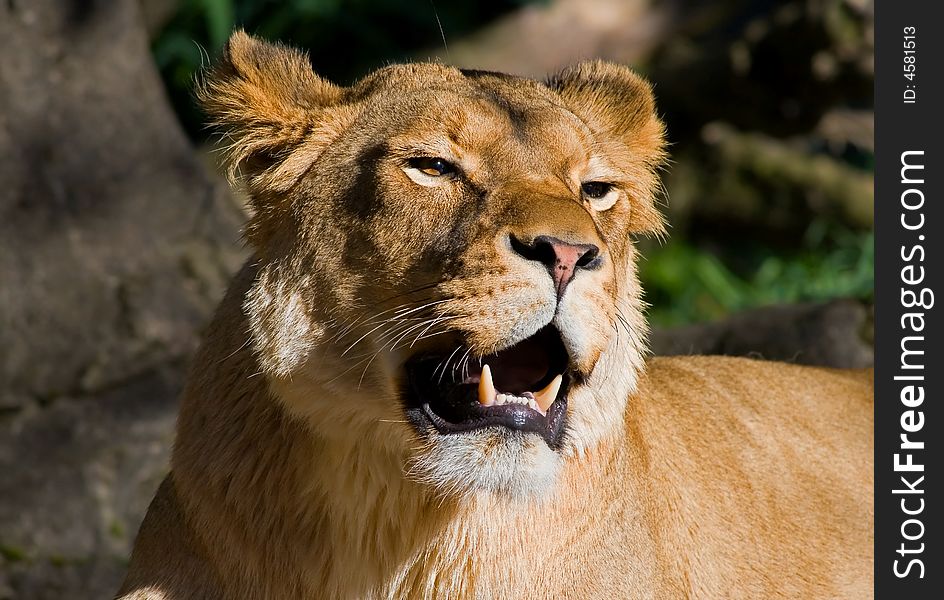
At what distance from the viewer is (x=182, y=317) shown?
447 centimetres

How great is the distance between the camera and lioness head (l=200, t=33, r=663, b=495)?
223 centimetres

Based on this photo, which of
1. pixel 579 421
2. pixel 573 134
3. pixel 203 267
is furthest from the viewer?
pixel 203 267

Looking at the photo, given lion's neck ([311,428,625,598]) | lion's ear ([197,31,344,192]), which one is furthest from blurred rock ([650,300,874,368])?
lion's ear ([197,31,344,192])

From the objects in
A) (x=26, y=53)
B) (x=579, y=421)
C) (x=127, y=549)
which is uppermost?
(x=26, y=53)

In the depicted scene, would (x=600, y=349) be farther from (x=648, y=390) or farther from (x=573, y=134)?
(x=648, y=390)

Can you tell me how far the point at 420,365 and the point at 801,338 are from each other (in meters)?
2.88

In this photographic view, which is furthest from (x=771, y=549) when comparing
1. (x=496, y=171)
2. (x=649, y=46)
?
(x=649, y=46)

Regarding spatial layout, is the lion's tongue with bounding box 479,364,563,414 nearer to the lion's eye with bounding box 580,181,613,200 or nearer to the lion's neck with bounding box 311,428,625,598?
the lion's neck with bounding box 311,428,625,598

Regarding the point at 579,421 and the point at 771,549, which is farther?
the point at 771,549

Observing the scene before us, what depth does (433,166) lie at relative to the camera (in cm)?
247

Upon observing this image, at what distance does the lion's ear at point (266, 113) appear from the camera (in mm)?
2605

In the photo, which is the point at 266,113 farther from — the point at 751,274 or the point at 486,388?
the point at 751,274

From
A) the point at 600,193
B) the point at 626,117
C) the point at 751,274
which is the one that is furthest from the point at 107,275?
the point at 751,274

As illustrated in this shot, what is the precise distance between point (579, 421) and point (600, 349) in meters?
0.22
